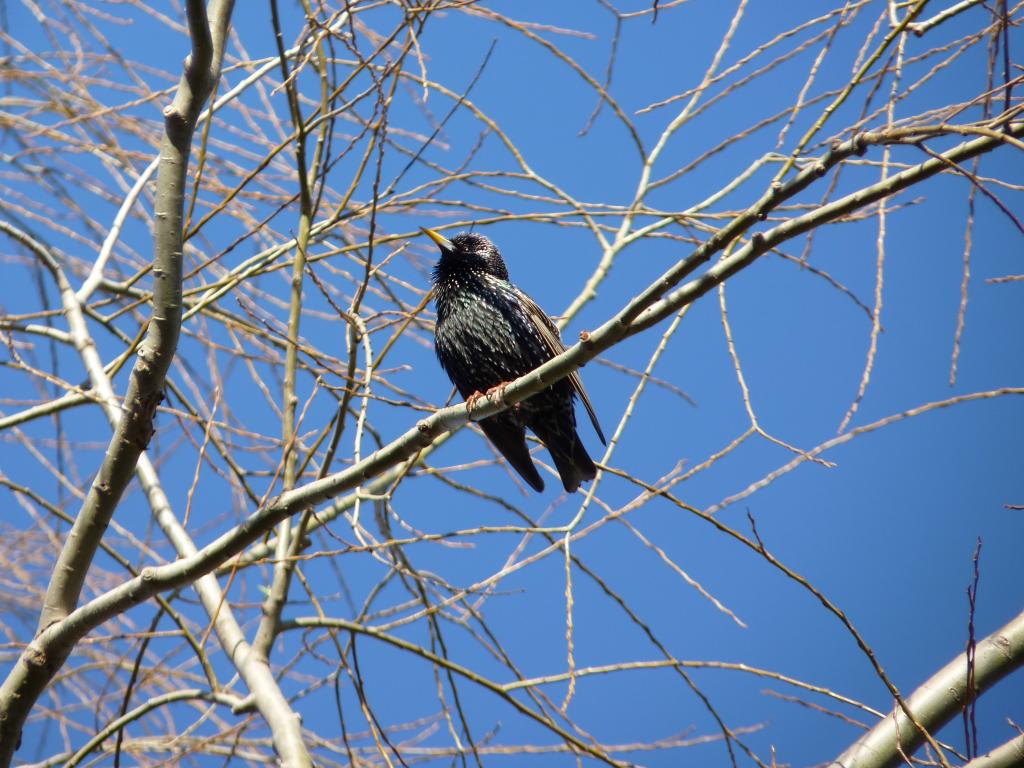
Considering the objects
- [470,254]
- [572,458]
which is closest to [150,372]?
[572,458]

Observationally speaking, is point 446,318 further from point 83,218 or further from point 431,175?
point 431,175

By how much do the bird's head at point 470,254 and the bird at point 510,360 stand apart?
30 mm

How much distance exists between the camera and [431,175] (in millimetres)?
8227

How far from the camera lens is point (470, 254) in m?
3.82

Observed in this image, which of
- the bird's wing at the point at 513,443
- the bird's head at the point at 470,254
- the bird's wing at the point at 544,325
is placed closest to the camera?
the bird's wing at the point at 513,443

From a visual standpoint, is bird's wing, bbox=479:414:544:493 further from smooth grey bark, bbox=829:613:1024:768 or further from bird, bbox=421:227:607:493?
smooth grey bark, bbox=829:613:1024:768

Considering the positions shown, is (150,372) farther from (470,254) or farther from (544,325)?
(470,254)

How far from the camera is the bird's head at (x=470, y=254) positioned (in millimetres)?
3789

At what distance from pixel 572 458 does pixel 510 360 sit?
0.40 metres

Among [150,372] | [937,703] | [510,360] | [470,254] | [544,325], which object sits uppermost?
[470,254]

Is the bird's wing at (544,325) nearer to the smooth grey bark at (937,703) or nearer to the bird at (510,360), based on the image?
the bird at (510,360)

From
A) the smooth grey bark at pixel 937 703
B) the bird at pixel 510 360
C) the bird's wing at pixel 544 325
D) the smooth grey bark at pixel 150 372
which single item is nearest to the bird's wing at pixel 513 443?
the bird at pixel 510 360

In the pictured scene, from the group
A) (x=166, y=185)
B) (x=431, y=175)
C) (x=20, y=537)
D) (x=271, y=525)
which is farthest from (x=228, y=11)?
(x=431, y=175)

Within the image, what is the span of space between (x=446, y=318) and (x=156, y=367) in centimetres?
167
